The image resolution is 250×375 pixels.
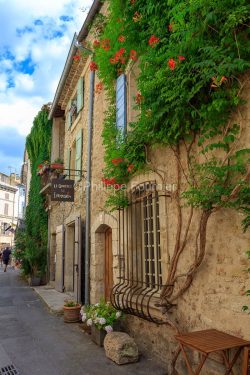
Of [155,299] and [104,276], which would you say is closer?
[155,299]

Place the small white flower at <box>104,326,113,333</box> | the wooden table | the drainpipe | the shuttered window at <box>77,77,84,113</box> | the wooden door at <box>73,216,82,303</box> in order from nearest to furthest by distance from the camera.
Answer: the wooden table
the small white flower at <box>104,326,113,333</box>
the drainpipe
the wooden door at <box>73,216,82,303</box>
the shuttered window at <box>77,77,84,113</box>

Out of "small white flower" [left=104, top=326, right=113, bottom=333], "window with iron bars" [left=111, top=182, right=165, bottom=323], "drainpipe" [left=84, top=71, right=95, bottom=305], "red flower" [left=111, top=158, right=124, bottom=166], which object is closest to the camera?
"window with iron bars" [left=111, top=182, right=165, bottom=323]

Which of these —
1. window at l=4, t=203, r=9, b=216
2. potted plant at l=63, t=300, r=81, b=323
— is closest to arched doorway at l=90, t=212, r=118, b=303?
potted plant at l=63, t=300, r=81, b=323

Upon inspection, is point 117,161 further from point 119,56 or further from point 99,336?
point 99,336

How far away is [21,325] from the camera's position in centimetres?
634

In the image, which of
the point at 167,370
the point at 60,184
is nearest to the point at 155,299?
the point at 167,370

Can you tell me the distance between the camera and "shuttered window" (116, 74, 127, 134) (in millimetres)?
5926

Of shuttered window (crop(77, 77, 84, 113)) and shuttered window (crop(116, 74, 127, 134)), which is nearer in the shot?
shuttered window (crop(116, 74, 127, 134))

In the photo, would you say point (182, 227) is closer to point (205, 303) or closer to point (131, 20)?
point (205, 303)

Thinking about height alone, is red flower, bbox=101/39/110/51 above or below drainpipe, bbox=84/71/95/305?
above

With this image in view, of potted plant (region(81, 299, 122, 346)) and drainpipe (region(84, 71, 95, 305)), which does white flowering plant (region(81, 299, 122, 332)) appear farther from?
drainpipe (region(84, 71, 95, 305))

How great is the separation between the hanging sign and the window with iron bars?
9.12 ft

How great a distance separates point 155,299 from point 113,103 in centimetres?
395

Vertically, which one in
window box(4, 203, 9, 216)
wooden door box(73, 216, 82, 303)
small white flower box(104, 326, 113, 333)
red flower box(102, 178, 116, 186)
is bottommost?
small white flower box(104, 326, 113, 333)
